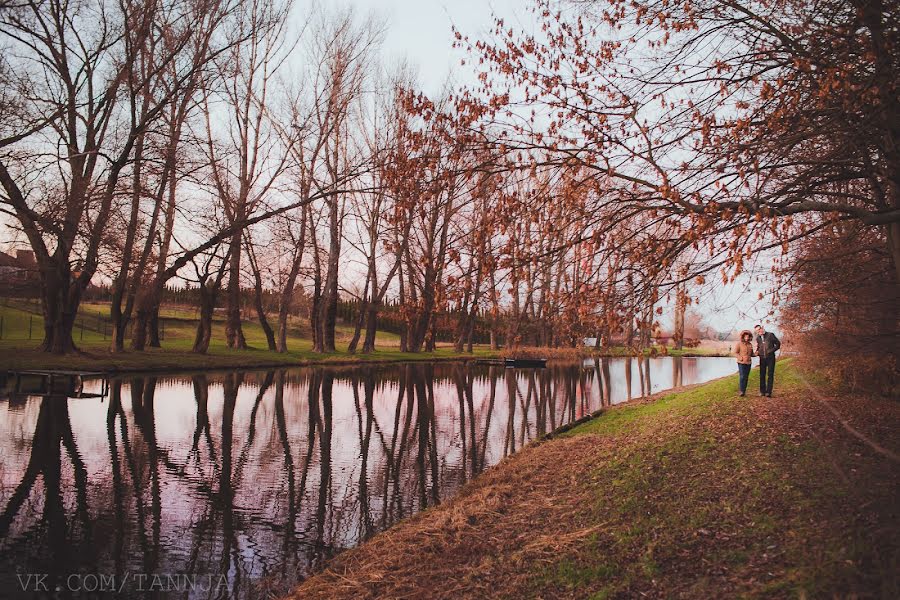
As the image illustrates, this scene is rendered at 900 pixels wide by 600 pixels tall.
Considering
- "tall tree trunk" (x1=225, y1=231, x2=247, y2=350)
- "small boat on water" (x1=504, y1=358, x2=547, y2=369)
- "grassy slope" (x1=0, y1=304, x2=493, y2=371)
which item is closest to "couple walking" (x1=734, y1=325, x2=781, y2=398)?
"grassy slope" (x1=0, y1=304, x2=493, y2=371)

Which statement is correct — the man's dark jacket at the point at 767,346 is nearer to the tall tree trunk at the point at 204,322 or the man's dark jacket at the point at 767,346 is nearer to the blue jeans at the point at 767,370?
the blue jeans at the point at 767,370

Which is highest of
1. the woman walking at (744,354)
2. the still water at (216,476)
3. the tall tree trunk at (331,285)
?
the tall tree trunk at (331,285)

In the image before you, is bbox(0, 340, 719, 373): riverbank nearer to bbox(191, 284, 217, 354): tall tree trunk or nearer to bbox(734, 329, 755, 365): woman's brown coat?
bbox(191, 284, 217, 354): tall tree trunk

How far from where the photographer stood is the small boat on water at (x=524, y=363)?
130ft

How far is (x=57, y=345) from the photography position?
2402cm

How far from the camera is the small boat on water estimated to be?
130 ft

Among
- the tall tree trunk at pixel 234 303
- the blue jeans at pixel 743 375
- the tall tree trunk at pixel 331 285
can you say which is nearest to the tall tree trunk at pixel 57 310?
the tall tree trunk at pixel 234 303

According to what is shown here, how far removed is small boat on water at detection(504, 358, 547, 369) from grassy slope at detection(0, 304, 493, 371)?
6.58m

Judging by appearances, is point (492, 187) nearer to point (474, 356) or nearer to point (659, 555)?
point (659, 555)

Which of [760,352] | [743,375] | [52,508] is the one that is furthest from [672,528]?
[760,352]

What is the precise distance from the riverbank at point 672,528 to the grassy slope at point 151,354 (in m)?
19.4

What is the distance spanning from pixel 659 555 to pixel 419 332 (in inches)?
1742

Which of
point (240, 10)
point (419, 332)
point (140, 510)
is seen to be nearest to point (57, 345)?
point (240, 10)

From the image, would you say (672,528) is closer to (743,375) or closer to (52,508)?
(52,508)
